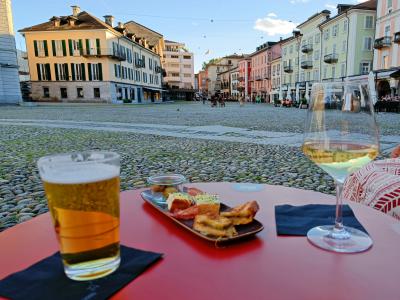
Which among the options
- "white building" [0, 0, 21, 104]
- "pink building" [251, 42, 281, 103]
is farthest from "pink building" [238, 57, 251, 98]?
"white building" [0, 0, 21, 104]

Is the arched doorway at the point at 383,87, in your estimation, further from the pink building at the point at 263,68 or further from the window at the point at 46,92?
the window at the point at 46,92

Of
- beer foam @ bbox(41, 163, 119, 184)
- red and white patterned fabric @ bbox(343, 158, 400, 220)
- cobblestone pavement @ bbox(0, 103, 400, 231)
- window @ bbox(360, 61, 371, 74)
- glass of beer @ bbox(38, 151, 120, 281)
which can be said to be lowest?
cobblestone pavement @ bbox(0, 103, 400, 231)

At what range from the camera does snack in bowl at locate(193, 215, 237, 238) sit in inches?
30.6

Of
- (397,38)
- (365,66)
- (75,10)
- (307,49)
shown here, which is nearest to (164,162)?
(397,38)

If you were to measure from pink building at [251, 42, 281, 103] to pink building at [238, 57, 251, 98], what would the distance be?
7.45ft

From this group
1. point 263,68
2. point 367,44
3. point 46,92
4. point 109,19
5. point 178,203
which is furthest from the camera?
point 263,68

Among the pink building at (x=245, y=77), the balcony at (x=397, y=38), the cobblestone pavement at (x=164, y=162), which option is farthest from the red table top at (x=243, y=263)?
the pink building at (x=245, y=77)

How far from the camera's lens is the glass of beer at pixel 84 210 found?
1.93 ft

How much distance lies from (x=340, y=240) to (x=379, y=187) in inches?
44.5

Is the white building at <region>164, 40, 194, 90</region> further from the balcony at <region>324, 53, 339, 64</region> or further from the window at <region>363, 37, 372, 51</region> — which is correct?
the window at <region>363, 37, 372, 51</region>

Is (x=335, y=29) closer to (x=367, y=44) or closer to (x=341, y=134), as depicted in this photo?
(x=367, y=44)

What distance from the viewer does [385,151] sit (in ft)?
17.1

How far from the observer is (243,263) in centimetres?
70

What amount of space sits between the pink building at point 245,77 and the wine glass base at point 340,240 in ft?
242
